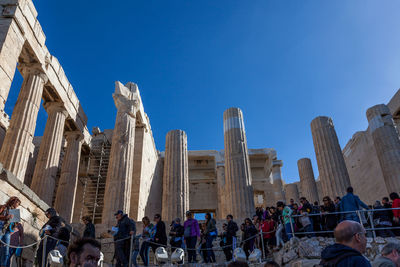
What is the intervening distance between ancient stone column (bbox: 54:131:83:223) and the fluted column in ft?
5.46

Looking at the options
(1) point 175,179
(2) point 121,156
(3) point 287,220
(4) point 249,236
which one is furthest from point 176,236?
(1) point 175,179

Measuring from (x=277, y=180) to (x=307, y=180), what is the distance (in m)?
3.13

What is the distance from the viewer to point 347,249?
306 cm

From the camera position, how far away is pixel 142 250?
9.34 meters

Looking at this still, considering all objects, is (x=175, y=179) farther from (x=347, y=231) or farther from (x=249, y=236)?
(x=347, y=231)

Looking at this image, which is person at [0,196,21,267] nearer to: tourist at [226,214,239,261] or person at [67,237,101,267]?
person at [67,237,101,267]

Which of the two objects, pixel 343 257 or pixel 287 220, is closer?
pixel 343 257

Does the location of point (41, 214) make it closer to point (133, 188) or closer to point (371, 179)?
point (133, 188)

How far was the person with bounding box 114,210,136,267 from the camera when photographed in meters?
8.78

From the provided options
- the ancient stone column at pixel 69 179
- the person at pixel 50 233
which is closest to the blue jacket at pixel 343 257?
the person at pixel 50 233

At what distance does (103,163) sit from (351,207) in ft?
55.9

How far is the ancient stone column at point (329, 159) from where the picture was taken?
18547 mm

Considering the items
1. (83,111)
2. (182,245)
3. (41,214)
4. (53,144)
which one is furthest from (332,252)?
(83,111)

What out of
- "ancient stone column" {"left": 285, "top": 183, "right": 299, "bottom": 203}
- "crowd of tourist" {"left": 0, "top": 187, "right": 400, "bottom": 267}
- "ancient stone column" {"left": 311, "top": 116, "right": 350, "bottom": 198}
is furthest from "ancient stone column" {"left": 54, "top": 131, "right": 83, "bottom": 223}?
"ancient stone column" {"left": 285, "top": 183, "right": 299, "bottom": 203}
